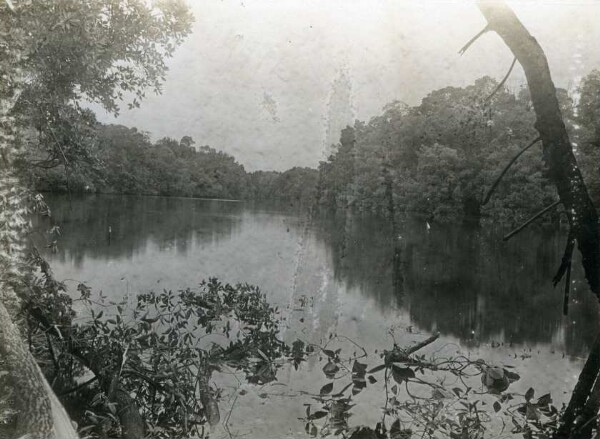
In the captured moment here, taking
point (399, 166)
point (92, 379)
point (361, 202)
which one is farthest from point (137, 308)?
point (399, 166)

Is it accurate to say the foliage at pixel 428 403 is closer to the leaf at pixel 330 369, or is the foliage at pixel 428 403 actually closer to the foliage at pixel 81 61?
the leaf at pixel 330 369

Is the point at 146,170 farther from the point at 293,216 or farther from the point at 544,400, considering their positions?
the point at 544,400

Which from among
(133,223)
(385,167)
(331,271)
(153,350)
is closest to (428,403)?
(331,271)

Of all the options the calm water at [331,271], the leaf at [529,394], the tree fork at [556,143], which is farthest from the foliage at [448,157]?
the leaf at [529,394]

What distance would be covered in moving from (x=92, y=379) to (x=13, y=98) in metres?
1.37

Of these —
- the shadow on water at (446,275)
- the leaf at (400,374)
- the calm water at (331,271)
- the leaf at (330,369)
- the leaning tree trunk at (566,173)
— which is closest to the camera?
the leaning tree trunk at (566,173)

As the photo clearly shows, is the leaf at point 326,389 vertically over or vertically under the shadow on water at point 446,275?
→ under

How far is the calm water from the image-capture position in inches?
81.2

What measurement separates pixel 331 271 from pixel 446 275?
2.36 ft

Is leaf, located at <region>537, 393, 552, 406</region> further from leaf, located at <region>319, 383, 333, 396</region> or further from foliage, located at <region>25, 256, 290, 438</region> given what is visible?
foliage, located at <region>25, 256, 290, 438</region>

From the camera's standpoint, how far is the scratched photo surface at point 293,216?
1911mm

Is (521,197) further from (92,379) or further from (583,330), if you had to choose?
(92,379)

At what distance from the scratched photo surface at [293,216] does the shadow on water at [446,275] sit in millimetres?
13

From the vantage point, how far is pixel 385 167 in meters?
2.34
